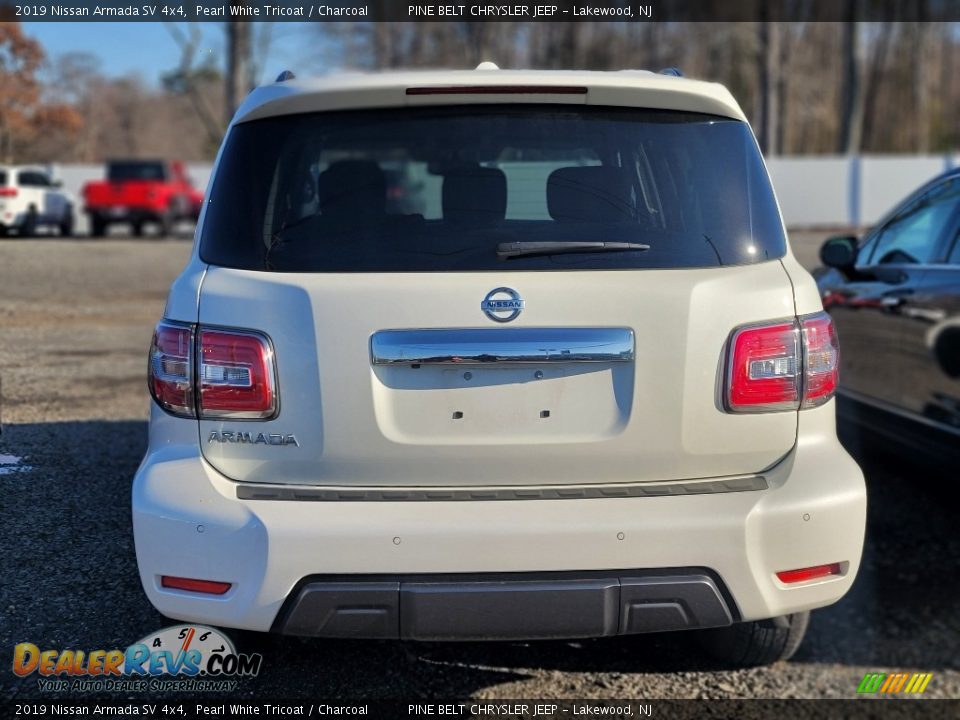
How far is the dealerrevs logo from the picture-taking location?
3248mm

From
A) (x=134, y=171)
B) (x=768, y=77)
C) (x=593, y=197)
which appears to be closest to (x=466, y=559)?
(x=593, y=197)

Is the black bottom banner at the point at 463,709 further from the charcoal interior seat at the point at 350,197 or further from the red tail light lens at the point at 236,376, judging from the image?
the charcoal interior seat at the point at 350,197

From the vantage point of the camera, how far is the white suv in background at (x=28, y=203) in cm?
889

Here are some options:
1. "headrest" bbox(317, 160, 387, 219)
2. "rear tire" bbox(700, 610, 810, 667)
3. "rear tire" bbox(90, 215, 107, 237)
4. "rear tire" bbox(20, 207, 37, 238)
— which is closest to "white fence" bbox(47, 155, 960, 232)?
"rear tire" bbox(90, 215, 107, 237)

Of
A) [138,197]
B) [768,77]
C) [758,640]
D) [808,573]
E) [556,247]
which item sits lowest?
[138,197]

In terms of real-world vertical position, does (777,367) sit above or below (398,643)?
above

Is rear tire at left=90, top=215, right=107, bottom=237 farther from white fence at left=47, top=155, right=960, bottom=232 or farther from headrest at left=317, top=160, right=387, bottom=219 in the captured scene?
headrest at left=317, top=160, right=387, bottom=219

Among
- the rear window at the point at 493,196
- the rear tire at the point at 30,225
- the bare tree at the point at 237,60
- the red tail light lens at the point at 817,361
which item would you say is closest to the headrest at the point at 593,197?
the rear window at the point at 493,196

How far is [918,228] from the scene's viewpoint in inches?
207

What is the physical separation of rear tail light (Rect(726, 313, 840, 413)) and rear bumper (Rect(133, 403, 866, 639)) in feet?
0.86

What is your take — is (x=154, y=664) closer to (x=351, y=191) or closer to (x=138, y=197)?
(x=351, y=191)

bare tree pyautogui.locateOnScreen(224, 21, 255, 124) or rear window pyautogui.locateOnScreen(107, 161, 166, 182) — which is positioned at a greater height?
bare tree pyautogui.locateOnScreen(224, 21, 255, 124)

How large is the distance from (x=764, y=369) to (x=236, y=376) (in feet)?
4.63

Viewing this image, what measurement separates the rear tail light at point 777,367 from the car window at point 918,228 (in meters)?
2.58
